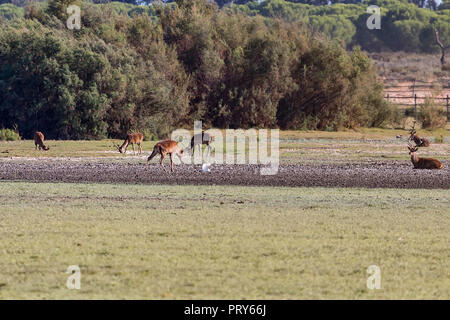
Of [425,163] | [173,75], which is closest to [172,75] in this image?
[173,75]

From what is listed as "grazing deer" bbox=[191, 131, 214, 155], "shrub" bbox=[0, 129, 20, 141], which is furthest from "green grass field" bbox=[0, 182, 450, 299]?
"shrub" bbox=[0, 129, 20, 141]

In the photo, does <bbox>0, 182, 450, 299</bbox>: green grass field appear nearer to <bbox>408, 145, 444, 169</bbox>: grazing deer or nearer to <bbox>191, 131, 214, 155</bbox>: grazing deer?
<bbox>408, 145, 444, 169</bbox>: grazing deer

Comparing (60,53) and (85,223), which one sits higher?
(60,53)

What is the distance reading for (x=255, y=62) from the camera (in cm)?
4109

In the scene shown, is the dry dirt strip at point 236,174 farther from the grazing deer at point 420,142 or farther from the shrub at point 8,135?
the shrub at point 8,135

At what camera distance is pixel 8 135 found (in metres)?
33.6

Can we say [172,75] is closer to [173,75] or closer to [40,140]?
[173,75]

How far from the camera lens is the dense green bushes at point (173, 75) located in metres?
34.6

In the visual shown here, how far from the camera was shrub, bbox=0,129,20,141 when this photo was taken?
33344 millimetres

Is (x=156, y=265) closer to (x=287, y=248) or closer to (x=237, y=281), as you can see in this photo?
(x=237, y=281)

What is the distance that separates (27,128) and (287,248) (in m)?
25.9

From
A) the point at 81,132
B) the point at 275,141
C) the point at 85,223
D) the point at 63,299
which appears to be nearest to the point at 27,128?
the point at 81,132

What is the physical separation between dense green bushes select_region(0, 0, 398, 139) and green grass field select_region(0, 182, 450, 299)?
17498 mm

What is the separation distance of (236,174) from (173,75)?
17.7 m
